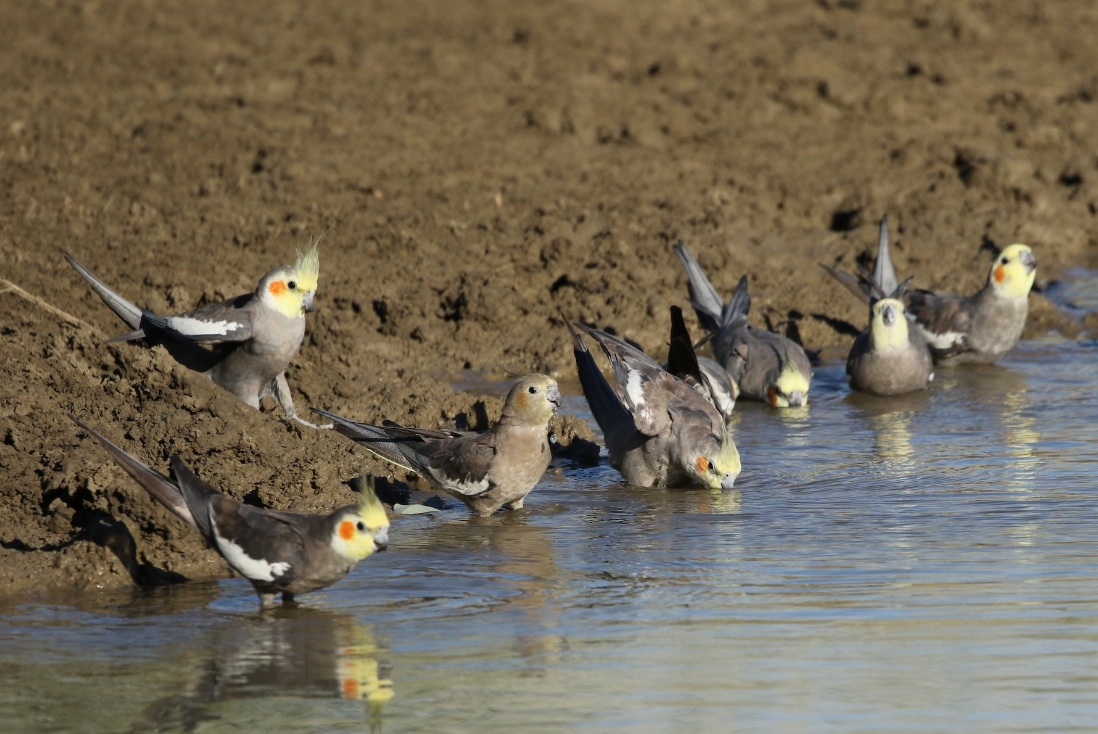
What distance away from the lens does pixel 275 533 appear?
5.61 m

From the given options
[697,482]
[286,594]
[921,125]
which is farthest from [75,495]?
[921,125]

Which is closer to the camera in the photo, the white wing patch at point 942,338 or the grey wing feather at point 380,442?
the grey wing feather at point 380,442

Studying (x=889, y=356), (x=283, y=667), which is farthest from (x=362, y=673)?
(x=889, y=356)

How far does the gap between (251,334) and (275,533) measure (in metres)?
2.37

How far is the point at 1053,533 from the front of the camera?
21.5 ft

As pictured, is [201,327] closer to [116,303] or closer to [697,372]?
[116,303]

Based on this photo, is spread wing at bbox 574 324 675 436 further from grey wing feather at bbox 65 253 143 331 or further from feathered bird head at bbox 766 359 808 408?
grey wing feather at bbox 65 253 143 331

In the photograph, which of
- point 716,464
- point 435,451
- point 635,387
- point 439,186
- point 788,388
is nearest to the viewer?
point 435,451

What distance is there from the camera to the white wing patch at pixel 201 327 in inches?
307

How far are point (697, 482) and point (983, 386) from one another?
306 centimetres

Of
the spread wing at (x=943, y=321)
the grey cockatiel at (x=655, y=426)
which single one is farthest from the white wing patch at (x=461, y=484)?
the spread wing at (x=943, y=321)

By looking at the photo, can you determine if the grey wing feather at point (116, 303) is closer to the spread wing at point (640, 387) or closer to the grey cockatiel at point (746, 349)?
the spread wing at point (640, 387)

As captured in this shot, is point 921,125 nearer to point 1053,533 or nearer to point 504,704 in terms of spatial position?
point 1053,533

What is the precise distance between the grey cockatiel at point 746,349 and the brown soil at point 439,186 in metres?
0.31
